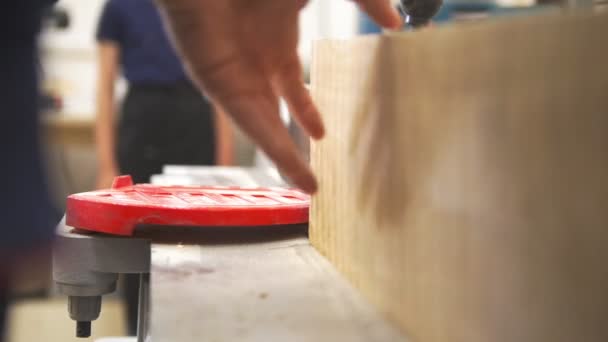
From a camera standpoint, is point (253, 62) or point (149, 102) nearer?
point (253, 62)

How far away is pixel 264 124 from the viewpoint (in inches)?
17.5

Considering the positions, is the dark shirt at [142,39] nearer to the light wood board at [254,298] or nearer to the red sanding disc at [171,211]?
the red sanding disc at [171,211]

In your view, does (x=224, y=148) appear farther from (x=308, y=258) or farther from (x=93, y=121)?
(x=308, y=258)

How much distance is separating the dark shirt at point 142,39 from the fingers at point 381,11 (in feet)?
3.87

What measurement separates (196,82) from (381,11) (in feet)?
0.67

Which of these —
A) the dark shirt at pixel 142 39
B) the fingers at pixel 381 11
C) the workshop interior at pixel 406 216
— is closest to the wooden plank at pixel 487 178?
the workshop interior at pixel 406 216

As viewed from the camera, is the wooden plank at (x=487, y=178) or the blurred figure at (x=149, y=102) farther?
the blurred figure at (x=149, y=102)

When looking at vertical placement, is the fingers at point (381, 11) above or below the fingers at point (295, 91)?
above

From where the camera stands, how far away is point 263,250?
0.59 metres

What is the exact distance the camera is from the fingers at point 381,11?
56 cm

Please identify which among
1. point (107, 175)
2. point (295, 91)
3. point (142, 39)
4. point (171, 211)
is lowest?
point (107, 175)

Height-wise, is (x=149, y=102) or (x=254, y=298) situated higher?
(x=149, y=102)

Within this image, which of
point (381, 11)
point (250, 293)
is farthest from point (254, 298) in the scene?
point (381, 11)

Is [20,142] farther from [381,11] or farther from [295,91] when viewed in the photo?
[381,11]
